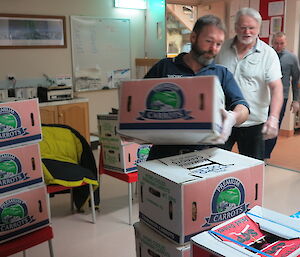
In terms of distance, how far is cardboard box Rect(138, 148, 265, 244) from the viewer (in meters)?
1.18

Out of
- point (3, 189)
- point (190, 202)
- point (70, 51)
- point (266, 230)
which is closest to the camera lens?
point (266, 230)

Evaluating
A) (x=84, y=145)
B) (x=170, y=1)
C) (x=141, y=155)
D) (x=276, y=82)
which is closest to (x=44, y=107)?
(x=84, y=145)

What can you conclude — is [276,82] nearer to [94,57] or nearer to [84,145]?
[84,145]

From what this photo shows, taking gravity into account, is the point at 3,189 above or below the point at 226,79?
below

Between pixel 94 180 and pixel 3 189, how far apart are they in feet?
3.14

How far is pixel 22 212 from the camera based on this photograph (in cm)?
202

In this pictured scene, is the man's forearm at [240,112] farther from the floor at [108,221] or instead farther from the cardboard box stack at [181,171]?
the floor at [108,221]

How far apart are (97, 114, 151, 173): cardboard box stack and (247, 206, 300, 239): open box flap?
Answer: 185cm

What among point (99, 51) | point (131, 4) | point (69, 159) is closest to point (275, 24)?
point (131, 4)

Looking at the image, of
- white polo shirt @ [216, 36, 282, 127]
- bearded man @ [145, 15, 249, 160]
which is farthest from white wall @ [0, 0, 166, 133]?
bearded man @ [145, 15, 249, 160]

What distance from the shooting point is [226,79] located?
1650mm

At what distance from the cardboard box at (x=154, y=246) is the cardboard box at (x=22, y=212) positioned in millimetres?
893

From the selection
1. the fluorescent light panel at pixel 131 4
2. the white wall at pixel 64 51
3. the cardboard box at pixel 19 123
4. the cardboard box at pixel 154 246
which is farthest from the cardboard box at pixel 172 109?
the fluorescent light panel at pixel 131 4

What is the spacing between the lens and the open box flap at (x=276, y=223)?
1.00 m
